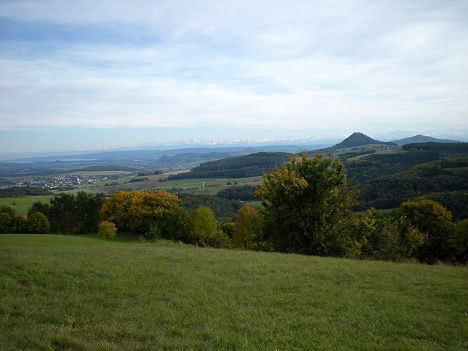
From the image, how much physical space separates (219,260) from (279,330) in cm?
808

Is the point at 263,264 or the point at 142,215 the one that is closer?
the point at 263,264

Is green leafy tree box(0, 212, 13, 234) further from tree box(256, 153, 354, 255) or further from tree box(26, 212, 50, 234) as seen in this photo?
tree box(256, 153, 354, 255)

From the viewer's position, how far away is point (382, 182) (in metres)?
108

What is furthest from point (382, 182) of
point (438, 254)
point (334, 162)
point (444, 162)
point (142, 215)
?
point (334, 162)

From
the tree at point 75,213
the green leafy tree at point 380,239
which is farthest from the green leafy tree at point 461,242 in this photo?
the tree at point 75,213

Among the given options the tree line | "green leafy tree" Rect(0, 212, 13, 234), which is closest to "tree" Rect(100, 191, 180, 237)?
the tree line

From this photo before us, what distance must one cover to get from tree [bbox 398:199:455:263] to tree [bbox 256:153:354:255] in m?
27.8

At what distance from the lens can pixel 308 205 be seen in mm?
23578

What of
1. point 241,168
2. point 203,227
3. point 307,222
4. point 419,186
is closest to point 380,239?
point 307,222

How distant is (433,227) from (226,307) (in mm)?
48425

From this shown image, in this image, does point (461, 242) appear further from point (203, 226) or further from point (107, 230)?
point (107, 230)

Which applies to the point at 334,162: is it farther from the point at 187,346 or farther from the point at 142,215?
the point at 142,215

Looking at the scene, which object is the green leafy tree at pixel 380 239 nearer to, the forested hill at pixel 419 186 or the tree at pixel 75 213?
the forested hill at pixel 419 186

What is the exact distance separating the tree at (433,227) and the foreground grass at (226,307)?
39.1 m
